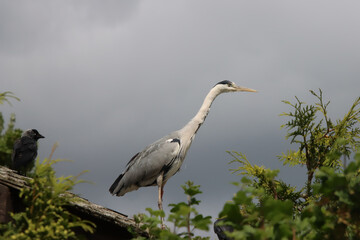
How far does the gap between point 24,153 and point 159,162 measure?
12.2ft

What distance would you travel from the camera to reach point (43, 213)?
546 centimetres

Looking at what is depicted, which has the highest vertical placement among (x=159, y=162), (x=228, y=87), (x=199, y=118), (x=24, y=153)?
(x=228, y=87)

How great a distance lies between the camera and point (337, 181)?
4.40 meters

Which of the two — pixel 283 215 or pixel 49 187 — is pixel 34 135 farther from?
pixel 283 215

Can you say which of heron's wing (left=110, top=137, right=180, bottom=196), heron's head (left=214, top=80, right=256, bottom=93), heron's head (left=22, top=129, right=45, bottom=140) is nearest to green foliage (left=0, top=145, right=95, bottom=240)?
heron's wing (left=110, top=137, right=180, bottom=196)

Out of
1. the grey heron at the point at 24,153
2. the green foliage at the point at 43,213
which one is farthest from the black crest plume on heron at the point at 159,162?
the green foliage at the point at 43,213

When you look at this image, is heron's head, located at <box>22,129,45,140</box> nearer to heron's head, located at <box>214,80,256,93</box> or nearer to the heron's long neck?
the heron's long neck

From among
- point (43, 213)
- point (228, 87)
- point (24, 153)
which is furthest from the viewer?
point (24, 153)

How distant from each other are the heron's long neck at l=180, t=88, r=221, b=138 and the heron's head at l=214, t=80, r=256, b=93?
13.2 inches

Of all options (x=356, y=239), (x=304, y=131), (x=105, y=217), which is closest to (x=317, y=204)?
(x=356, y=239)

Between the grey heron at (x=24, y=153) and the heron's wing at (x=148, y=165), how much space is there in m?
2.56

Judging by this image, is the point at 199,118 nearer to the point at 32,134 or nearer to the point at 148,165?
the point at 148,165

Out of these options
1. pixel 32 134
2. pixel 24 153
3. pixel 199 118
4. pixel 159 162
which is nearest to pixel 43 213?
pixel 159 162

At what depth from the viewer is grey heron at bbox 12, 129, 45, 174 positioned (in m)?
12.3
